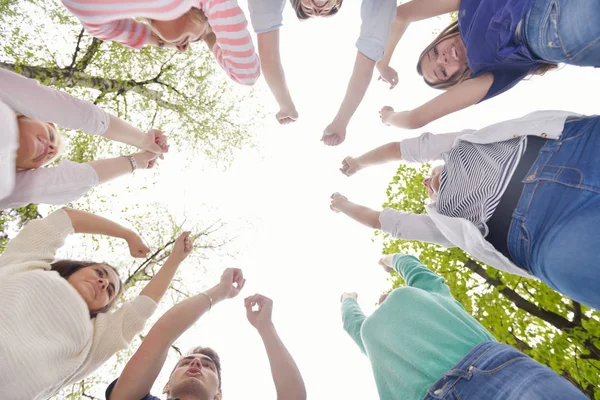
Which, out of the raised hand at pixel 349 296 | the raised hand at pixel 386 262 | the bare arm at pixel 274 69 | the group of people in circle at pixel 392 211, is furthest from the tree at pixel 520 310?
the bare arm at pixel 274 69

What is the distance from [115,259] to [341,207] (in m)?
5.20

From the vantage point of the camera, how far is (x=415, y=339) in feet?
7.29

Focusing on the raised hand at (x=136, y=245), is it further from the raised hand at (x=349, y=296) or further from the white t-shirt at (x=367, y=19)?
the white t-shirt at (x=367, y=19)

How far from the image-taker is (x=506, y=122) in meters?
2.20

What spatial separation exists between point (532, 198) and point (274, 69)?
2.31 meters

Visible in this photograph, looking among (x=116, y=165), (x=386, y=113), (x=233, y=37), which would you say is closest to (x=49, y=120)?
(x=116, y=165)

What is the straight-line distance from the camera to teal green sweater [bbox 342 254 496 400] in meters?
2.08

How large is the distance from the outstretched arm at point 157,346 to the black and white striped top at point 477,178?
2.17 m

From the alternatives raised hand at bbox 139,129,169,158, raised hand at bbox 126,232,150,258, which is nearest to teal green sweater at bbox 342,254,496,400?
raised hand at bbox 126,232,150,258

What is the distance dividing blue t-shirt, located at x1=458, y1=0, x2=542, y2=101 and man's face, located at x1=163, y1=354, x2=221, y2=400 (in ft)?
11.3

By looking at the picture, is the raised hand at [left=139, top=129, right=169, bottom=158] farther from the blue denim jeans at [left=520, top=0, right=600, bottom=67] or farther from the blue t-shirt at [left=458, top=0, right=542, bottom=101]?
the blue denim jeans at [left=520, top=0, right=600, bottom=67]

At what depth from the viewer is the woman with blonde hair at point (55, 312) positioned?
6.79 ft

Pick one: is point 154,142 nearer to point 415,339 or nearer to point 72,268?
point 72,268

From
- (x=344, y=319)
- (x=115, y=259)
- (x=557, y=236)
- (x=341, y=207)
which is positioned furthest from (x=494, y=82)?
(x=115, y=259)
